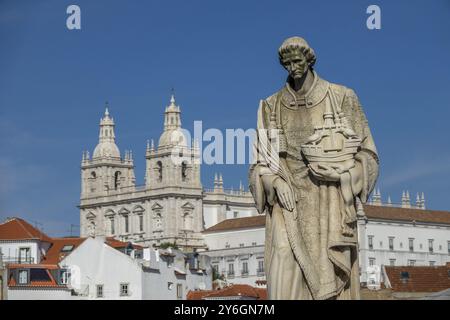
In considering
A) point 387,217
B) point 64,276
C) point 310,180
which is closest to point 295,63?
point 310,180

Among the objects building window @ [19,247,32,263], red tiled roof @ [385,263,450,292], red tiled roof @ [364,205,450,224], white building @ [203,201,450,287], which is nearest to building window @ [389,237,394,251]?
white building @ [203,201,450,287]

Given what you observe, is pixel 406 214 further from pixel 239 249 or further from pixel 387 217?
pixel 239 249

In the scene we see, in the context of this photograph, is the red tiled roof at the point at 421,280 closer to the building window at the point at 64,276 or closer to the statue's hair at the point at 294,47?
the building window at the point at 64,276

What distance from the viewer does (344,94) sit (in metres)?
10.3

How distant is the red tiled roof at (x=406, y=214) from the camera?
170 meters

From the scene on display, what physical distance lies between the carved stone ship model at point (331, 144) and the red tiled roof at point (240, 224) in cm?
16243

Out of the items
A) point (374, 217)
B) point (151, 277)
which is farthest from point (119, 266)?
point (374, 217)

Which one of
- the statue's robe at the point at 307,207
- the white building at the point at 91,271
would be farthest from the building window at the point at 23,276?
the statue's robe at the point at 307,207

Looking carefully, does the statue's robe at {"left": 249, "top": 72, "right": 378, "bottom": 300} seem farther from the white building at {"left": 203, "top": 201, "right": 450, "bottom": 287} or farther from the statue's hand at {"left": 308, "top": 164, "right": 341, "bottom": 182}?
the white building at {"left": 203, "top": 201, "right": 450, "bottom": 287}

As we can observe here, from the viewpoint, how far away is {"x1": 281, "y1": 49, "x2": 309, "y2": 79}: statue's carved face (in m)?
10.2
